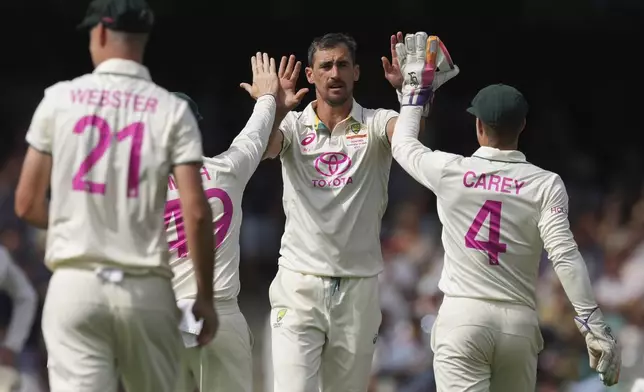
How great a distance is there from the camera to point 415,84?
25.6 ft

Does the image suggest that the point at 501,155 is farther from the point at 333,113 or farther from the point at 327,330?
the point at 327,330

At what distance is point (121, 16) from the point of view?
577 centimetres

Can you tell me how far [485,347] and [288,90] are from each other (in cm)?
199

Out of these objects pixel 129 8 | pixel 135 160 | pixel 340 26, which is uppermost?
pixel 129 8

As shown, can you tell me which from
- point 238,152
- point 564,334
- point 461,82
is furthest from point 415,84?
point 461,82

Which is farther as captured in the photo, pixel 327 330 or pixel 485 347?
pixel 327 330

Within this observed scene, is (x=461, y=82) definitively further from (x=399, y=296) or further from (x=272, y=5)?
(x=399, y=296)

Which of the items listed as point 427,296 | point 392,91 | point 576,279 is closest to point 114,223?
point 576,279

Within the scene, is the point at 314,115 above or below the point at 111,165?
below

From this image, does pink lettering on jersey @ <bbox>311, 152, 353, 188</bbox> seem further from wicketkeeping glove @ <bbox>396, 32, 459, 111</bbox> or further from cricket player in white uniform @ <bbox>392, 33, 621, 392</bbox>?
cricket player in white uniform @ <bbox>392, 33, 621, 392</bbox>

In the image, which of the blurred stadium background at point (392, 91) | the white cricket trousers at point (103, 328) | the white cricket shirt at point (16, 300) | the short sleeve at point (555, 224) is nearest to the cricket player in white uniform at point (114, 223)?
the white cricket trousers at point (103, 328)

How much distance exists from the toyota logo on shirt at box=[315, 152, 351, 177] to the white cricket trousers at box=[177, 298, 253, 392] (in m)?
0.93

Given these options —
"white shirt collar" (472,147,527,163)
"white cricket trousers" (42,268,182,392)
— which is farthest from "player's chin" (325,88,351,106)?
"white cricket trousers" (42,268,182,392)

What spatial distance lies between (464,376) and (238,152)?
1716mm
